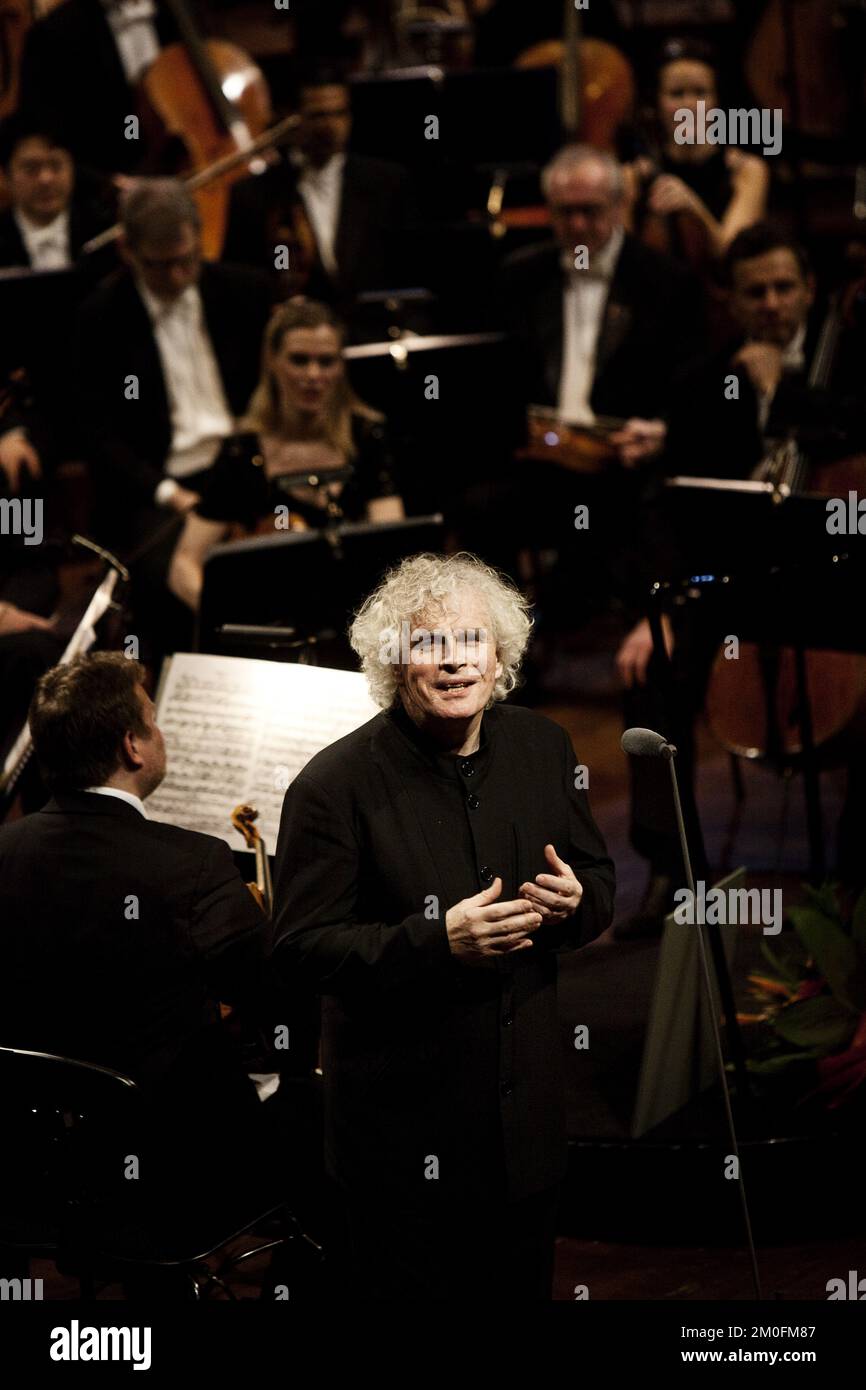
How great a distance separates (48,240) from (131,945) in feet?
13.3

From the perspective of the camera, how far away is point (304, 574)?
147 inches

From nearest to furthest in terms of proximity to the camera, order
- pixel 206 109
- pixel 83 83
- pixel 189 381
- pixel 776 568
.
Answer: pixel 776 568
pixel 189 381
pixel 206 109
pixel 83 83

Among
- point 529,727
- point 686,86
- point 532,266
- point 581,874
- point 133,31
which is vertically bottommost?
point 581,874

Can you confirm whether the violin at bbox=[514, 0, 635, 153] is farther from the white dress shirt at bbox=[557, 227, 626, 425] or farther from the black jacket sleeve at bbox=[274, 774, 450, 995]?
the black jacket sleeve at bbox=[274, 774, 450, 995]

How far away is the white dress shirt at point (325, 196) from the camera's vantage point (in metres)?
6.06

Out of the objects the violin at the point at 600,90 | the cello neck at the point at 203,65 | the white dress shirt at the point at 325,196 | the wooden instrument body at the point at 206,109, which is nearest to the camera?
the white dress shirt at the point at 325,196

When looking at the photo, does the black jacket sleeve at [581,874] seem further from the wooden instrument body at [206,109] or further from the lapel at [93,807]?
the wooden instrument body at [206,109]

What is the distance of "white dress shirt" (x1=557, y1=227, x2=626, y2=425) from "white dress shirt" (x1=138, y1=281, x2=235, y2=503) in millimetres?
1073

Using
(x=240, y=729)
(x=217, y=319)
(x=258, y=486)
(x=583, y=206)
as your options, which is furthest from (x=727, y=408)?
(x=240, y=729)

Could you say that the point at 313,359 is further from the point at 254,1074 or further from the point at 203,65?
the point at 203,65

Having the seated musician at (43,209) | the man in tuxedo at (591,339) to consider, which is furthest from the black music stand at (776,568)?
the seated musician at (43,209)

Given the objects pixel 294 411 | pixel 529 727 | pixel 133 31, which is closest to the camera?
pixel 529 727

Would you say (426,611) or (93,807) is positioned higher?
(426,611)

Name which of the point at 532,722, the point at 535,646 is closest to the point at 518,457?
the point at 535,646
